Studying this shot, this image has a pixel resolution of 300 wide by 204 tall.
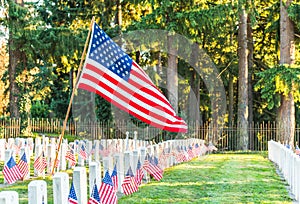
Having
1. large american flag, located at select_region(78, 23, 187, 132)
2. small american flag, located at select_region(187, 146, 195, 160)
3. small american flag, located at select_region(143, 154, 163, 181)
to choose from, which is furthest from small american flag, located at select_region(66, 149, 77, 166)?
small american flag, located at select_region(187, 146, 195, 160)

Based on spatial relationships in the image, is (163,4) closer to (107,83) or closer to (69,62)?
(69,62)

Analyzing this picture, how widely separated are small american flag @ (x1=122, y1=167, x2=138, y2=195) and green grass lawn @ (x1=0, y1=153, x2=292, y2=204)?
14cm

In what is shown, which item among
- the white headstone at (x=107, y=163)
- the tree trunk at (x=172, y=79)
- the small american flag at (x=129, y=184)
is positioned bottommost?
the small american flag at (x=129, y=184)

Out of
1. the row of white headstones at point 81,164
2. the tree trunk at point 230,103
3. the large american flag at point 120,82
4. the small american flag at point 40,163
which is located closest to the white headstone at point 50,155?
the row of white headstones at point 81,164

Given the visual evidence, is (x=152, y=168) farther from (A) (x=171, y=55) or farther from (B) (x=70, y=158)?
(A) (x=171, y=55)

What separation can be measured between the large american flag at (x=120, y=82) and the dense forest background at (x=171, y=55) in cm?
1541

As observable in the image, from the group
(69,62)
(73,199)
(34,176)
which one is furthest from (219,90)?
(73,199)

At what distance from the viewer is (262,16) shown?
36281mm

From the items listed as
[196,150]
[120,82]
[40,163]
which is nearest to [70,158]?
[40,163]

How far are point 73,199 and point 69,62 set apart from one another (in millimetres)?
25877

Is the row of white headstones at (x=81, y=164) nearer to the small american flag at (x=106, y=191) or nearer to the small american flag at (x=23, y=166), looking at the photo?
the small american flag at (x=23, y=166)

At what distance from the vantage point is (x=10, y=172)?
10.6 meters

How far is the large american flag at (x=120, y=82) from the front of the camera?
8.73 m

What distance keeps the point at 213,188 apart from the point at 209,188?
9cm
